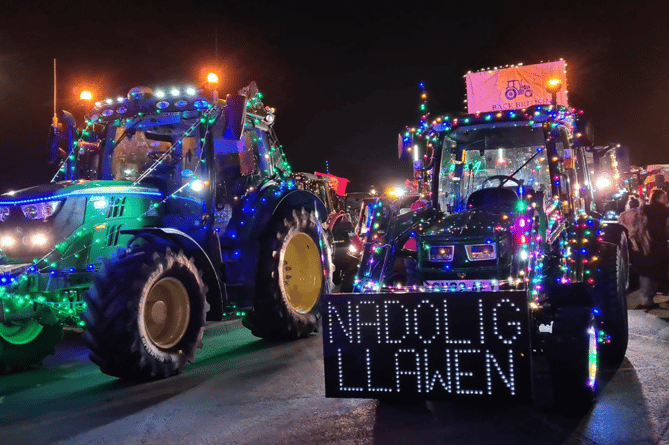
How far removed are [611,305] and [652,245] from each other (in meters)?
4.11

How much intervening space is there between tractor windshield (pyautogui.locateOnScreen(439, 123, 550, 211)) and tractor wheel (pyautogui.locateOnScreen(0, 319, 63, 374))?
4.55 metres

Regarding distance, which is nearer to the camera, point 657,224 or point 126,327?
point 126,327

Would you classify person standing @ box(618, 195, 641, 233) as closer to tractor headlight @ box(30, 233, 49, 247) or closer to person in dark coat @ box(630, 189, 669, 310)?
person in dark coat @ box(630, 189, 669, 310)

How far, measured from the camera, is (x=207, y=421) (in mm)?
4547

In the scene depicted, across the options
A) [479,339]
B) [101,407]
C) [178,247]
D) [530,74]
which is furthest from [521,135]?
[530,74]

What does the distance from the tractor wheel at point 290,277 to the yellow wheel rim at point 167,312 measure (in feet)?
3.90

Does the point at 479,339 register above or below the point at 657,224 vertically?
below

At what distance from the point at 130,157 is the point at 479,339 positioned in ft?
15.7

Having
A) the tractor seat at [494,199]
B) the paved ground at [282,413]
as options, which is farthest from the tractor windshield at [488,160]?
the paved ground at [282,413]

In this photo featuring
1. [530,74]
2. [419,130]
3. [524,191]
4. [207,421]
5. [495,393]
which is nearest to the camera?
[495,393]

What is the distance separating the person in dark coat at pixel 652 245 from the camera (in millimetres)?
9219

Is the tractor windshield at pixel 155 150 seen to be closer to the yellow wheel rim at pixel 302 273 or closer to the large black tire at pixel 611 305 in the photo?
the yellow wheel rim at pixel 302 273

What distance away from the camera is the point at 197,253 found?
6.30 m

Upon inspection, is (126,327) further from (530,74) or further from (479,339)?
(530,74)
